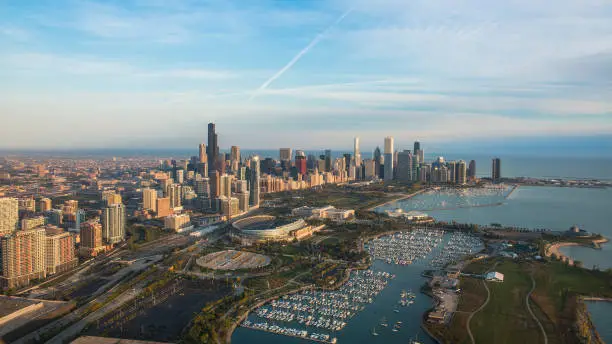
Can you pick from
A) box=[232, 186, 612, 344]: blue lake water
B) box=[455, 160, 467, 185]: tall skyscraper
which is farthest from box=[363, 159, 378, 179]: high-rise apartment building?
box=[232, 186, 612, 344]: blue lake water

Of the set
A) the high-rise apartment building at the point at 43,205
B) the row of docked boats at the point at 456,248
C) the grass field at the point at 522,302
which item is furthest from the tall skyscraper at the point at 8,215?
the grass field at the point at 522,302

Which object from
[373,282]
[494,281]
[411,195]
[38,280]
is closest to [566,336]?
[494,281]

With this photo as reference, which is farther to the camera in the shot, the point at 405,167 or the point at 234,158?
the point at 234,158

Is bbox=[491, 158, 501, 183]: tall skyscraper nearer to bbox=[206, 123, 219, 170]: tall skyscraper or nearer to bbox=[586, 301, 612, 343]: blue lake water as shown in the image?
bbox=[206, 123, 219, 170]: tall skyscraper

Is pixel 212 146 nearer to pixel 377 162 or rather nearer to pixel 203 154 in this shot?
pixel 203 154

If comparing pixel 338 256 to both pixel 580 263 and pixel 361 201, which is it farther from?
pixel 361 201

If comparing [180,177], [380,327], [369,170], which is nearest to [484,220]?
[380,327]
